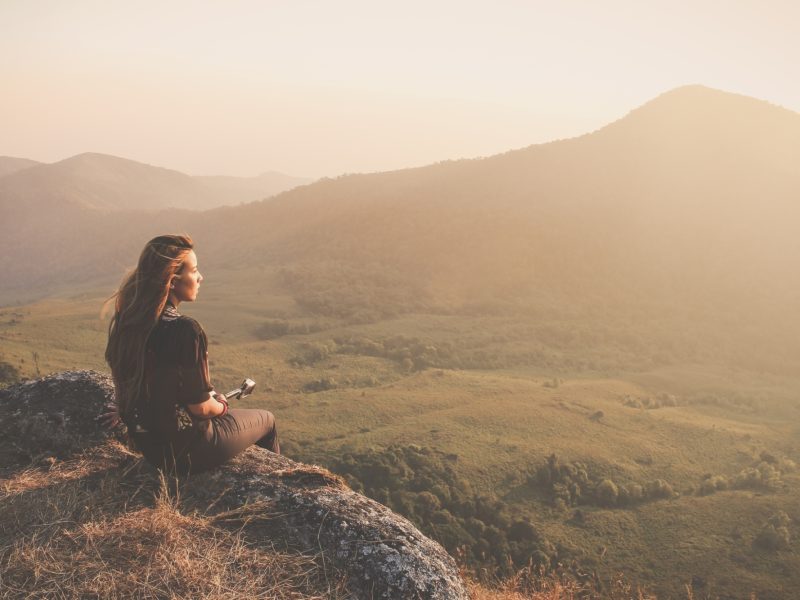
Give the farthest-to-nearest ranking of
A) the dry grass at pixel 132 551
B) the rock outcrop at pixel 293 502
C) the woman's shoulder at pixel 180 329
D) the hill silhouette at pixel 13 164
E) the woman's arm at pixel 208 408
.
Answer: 1. the hill silhouette at pixel 13 164
2. the woman's arm at pixel 208 408
3. the woman's shoulder at pixel 180 329
4. the rock outcrop at pixel 293 502
5. the dry grass at pixel 132 551

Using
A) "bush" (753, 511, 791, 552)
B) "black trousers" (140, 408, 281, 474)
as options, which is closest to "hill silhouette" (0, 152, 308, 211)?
"bush" (753, 511, 791, 552)

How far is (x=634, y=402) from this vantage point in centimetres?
3697

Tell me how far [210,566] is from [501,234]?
6682cm

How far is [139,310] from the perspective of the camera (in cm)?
471

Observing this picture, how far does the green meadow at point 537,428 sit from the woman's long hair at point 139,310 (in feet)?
42.6

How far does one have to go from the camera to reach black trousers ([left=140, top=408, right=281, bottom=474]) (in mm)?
5098

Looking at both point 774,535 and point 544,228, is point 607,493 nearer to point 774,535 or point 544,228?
point 774,535

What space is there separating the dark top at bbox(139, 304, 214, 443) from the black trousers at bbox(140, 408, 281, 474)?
197 mm

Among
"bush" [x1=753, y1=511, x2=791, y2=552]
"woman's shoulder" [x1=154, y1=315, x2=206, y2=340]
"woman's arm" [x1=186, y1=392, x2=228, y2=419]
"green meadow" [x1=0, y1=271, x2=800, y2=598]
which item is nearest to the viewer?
"woman's shoulder" [x1=154, y1=315, x2=206, y2=340]

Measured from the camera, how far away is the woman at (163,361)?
4711 mm

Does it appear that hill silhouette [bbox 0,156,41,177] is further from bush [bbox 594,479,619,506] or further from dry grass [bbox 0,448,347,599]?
dry grass [bbox 0,448,347,599]

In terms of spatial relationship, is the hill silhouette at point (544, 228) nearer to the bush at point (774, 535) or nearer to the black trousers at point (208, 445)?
the bush at point (774, 535)

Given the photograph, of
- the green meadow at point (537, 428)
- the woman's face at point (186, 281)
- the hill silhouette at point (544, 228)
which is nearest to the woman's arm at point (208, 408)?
the woman's face at point (186, 281)

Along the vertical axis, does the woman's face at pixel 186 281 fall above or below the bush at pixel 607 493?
above
